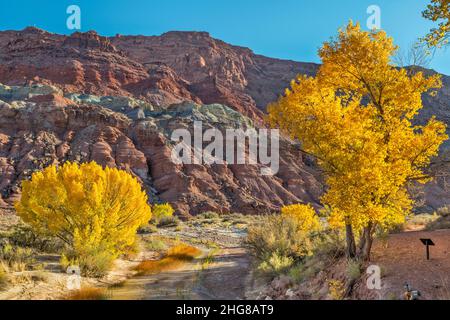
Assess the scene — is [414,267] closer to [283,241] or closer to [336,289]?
[336,289]

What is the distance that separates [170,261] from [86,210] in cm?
496

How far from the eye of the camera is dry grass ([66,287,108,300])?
9.44 metres

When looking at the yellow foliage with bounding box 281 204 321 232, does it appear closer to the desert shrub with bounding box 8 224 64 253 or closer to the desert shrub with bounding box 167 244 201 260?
the desert shrub with bounding box 167 244 201 260

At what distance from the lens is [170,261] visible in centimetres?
1585

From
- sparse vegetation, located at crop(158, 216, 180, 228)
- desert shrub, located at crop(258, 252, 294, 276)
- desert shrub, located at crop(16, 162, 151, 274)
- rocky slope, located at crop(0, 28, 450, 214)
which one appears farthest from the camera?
rocky slope, located at crop(0, 28, 450, 214)

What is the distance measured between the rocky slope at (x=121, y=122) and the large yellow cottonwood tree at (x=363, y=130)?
105 cm

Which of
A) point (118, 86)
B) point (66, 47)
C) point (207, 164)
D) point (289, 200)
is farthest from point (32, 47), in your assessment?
point (289, 200)

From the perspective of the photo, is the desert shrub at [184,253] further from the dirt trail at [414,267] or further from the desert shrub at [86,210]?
the dirt trail at [414,267]

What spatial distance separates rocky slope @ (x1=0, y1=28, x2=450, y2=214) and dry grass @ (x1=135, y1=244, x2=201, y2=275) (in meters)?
7.80

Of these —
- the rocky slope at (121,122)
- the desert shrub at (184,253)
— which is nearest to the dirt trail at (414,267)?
the rocky slope at (121,122)

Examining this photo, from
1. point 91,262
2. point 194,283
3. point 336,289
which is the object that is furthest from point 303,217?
point 91,262

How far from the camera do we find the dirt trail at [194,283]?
32.8ft

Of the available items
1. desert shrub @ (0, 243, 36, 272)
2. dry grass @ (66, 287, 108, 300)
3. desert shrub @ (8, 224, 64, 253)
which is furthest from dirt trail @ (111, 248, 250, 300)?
desert shrub @ (8, 224, 64, 253)

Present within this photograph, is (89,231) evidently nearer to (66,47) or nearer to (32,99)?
(32,99)
